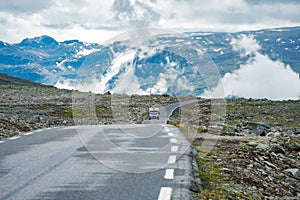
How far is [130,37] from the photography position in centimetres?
1669

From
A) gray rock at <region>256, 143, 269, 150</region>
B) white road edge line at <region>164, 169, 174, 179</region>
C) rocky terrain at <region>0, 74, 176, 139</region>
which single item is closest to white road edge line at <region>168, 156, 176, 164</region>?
white road edge line at <region>164, 169, 174, 179</region>

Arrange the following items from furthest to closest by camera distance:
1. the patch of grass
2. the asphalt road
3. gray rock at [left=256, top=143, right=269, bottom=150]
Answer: gray rock at [left=256, top=143, right=269, bottom=150]
the patch of grass
the asphalt road

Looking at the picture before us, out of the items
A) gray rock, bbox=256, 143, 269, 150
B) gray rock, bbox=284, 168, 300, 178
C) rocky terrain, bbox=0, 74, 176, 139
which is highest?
gray rock, bbox=256, 143, 269, 150

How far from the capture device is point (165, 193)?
316 inches

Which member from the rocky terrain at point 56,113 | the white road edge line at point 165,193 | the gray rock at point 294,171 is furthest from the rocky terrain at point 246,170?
the rocky terrain at point 56,113

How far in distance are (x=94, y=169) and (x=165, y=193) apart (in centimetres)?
293

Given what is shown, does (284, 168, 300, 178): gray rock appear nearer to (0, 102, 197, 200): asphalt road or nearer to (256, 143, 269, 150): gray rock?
(256, 143, 269, 150): gray rock

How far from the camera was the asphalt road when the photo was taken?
811 centimetres

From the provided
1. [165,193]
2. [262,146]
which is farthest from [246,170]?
[262,146]

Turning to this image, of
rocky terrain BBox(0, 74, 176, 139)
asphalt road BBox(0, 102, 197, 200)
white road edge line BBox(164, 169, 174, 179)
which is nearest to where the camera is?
asphalt road BBox(0, 102, 197, 200)

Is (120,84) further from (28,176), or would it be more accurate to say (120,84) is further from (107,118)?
(107,118)

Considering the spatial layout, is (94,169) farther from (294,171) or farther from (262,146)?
(262,146)

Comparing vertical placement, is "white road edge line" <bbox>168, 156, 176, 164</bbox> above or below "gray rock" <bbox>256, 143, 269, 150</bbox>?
above

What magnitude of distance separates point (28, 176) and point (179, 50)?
33.7ft
